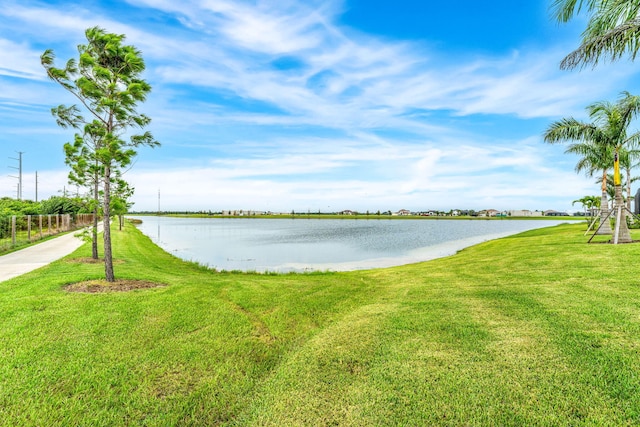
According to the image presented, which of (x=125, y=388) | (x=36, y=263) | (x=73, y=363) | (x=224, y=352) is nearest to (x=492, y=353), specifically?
(x=224, y=352)

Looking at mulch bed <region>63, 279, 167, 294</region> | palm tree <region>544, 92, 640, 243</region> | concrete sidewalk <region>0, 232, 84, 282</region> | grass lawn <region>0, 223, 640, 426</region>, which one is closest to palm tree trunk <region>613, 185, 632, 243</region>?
palm tree <region>544, 92, 640, 243</region>

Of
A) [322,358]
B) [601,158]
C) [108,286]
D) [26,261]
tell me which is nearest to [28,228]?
[26,261]

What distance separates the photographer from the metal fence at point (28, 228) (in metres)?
16.6

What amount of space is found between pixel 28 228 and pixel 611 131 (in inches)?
1196

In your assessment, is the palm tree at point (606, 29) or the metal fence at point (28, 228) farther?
the metal fence at point (28, 228)

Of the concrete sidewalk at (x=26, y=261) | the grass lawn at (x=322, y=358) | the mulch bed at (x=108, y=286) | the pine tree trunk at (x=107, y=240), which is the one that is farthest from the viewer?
the concrete sidewalk at (x=26, y=261)

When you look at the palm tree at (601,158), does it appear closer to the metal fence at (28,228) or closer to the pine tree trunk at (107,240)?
the pine tree trunk at (107,240)

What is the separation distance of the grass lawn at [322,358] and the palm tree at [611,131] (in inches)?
355

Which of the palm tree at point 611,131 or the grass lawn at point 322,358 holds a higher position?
the palm tree at point 611,131

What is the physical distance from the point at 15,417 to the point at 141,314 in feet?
8.26

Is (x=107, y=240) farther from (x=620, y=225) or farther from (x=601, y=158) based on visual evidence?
(x=601, y=158)

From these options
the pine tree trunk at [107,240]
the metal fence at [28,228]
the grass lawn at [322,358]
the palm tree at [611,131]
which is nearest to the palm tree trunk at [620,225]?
the palm tree at [611,131]

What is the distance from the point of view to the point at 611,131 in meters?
15.5

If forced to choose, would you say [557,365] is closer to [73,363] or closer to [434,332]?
[434,332]
